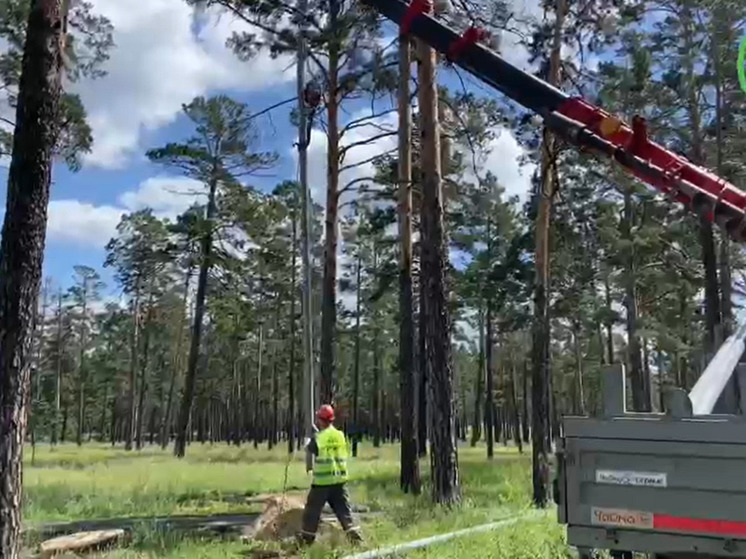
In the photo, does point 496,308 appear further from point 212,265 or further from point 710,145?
point 710,145

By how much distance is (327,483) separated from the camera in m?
10.1

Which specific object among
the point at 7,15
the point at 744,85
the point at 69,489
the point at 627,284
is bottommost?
the point at 69,489

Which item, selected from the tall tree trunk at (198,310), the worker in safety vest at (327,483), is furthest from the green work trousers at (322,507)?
the tall tree trunk at (198,310)

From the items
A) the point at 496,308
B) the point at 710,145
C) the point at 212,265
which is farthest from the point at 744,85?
the point at 496,308

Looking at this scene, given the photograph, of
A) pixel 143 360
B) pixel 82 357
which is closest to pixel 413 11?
pixel 143 360

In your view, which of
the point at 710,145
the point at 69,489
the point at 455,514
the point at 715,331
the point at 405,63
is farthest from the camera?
the point at 710,145

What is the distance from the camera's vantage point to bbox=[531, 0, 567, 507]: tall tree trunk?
15.3 metres

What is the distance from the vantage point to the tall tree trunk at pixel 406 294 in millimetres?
16734

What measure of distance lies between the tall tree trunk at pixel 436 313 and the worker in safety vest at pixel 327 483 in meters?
3.28

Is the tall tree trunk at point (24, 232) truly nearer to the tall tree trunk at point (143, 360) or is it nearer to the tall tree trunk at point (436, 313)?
the tall tree trunk at point (436, 313)

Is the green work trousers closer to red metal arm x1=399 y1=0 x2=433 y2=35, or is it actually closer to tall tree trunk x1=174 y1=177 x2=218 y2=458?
red metal arm x1=399 y1=0 x2=433 y2=35

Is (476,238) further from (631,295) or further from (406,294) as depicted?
(406,294)

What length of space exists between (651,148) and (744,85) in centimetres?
176

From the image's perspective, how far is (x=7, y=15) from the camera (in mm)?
19297
